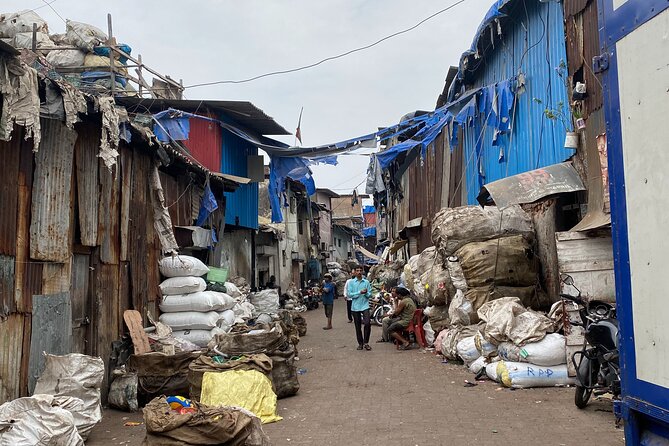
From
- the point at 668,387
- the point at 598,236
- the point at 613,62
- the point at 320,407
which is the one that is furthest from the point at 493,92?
the point at 668,387

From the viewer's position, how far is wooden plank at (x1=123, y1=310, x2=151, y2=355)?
8086mm

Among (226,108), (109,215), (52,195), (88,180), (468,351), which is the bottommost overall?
(468,351)

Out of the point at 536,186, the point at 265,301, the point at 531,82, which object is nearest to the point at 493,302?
the point at 536,186

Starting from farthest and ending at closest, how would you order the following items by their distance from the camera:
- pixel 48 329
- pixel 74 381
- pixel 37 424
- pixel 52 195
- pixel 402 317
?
1. pixel 402 317
2. pixel 52 195
3. pixel 48 329
4. pixel 74 381
5. pixel 37 424

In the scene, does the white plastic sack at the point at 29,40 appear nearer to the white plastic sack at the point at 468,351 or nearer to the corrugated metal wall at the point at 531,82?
the corrugated metal wall at the point at 531,82

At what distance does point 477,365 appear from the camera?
28.0 feet

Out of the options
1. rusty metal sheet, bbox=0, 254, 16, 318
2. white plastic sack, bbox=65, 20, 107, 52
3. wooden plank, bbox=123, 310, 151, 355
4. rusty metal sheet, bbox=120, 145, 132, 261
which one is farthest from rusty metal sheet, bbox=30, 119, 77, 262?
white plastic sack, bbox=65, 20, 107, 52

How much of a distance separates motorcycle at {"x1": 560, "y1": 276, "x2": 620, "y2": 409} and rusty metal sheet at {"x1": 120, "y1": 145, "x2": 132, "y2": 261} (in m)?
6.55

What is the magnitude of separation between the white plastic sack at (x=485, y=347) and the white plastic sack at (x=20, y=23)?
1448cm

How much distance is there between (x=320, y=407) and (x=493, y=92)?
8.07 metres

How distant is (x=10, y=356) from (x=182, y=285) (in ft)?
13.3

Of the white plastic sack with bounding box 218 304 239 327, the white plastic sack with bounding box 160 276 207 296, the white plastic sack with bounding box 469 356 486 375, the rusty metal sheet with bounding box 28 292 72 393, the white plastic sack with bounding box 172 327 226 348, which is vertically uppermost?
the white plastic sack with bounding box 160 276 207 296

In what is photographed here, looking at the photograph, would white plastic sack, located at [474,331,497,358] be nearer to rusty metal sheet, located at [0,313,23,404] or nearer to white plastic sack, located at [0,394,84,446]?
white plastic sack, located at [0,394,84,446]

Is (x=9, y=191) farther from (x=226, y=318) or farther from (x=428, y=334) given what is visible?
(x=428, y=334)
